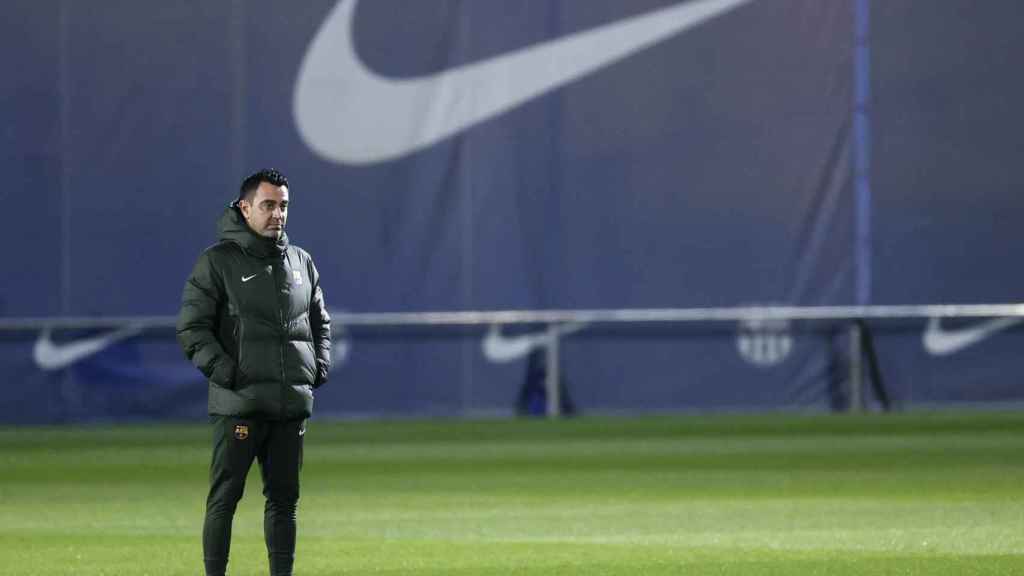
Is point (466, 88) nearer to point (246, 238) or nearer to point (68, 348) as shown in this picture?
point (68, 348)

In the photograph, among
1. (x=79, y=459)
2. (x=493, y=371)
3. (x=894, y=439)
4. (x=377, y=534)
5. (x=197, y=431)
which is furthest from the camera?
(x=493, y=371)

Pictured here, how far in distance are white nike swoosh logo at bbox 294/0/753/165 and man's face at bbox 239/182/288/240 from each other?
14061 mm

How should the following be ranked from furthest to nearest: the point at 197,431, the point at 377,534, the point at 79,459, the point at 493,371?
the point at 493,371 → the point at 197,431 → the point at 79,459 → the point at 377,534

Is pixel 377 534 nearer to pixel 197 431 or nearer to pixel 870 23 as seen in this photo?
pixel 197 431

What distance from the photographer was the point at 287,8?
2102 cm

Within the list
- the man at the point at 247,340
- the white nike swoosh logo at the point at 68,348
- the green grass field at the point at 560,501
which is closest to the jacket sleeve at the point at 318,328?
the man at the point at 247,340

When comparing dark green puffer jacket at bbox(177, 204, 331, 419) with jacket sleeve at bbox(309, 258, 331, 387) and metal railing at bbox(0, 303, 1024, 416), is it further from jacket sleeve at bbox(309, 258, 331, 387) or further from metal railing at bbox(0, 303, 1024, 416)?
metal railing at bbox(0, 303, 1024, 416)

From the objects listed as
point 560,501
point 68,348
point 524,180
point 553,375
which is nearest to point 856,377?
point 553,375

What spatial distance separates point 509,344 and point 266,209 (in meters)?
14.1

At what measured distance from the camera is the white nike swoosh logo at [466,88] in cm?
2109

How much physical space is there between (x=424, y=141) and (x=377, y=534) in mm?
11336

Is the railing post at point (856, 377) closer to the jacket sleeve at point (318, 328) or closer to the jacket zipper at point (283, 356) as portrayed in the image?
the jacket sleeve at point (318, 328)

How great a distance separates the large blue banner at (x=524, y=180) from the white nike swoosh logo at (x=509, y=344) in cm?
3

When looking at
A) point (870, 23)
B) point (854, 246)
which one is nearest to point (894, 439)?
point (854, 246)
